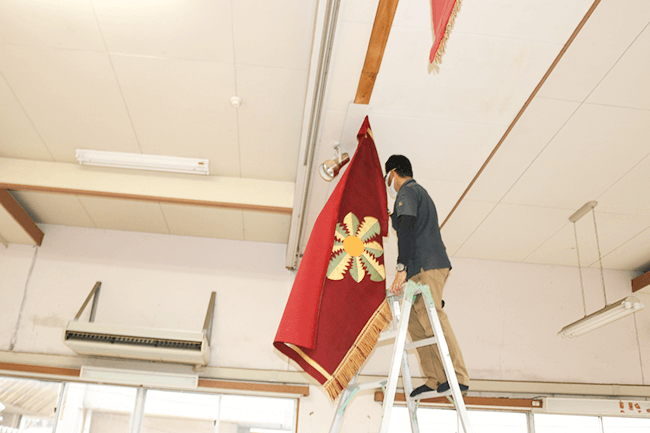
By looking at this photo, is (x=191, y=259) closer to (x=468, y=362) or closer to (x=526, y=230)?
(x=468, y=362)

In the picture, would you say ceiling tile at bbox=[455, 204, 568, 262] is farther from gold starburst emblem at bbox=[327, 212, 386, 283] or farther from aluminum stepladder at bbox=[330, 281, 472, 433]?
aluminum stepladder at bbox=[330, 281, 472, 433]

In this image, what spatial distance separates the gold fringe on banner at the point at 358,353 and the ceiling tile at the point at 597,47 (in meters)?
1.99

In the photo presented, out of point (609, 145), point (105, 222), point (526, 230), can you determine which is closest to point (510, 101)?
point (609, 145)

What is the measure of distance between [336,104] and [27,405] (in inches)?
160

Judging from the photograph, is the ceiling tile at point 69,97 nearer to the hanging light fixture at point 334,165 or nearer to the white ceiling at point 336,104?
the white ceiling at point 336,104

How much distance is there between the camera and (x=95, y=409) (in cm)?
501

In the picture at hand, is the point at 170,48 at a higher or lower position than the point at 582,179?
higher

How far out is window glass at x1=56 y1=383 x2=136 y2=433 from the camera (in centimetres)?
492

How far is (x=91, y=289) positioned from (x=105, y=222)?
2.34ft

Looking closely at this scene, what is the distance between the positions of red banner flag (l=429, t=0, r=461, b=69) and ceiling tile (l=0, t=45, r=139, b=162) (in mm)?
2622

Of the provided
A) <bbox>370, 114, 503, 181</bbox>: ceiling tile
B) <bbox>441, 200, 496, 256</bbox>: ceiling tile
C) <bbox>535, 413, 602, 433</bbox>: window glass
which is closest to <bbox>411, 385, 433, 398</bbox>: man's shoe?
<bbox>370, 114, 503, 181</bbox>: ceiling tile

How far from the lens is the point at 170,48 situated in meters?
3.79

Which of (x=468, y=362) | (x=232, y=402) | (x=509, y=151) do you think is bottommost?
(x=232, y=402)

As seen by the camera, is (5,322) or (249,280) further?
(249,280)
